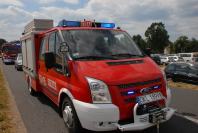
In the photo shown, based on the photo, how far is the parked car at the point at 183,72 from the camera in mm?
17128

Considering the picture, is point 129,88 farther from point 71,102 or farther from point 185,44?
point 185,44

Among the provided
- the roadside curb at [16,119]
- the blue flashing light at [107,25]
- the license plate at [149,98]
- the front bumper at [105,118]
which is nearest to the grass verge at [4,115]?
the roadside curb at [16,119]

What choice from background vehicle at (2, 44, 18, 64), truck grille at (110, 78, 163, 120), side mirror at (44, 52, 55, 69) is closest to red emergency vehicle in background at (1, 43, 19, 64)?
background vehicle at (2, 44, 18, 64)

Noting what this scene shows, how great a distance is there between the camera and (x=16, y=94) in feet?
38.0

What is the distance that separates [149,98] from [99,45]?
1635mm

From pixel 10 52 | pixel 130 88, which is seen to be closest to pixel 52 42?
pixel 130 88

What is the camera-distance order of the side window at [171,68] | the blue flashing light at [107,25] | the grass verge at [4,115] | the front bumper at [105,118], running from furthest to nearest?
the side window at [171,68], the blue flashing light at [107,25], the grass verge at [4,115], the front bumper at [105,118]

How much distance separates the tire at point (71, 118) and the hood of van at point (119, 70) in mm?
771

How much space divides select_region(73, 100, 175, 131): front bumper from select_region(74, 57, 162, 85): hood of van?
0.47 metres

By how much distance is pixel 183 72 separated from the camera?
58.7ft

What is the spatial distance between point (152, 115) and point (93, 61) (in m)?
1.54

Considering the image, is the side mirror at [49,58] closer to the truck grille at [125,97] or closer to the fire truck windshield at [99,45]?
the fire truck windshield at [99,45]

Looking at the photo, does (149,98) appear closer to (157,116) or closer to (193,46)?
(157,116)

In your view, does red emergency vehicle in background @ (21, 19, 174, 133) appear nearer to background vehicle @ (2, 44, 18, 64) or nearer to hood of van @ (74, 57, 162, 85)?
hood of van @ (74, 57, 162, 85)
